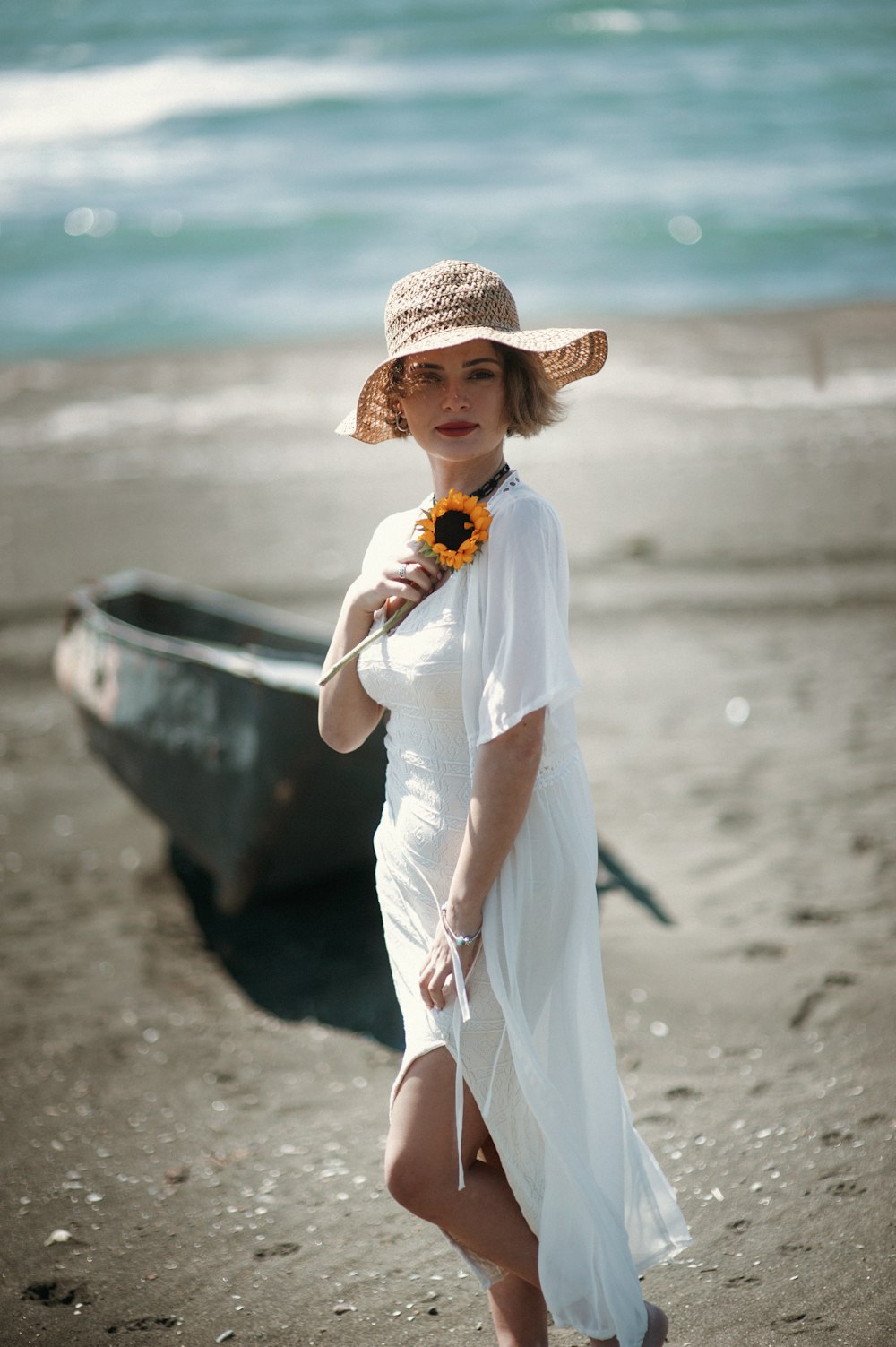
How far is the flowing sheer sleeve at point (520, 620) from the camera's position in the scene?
2318mm

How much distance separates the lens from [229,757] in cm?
509

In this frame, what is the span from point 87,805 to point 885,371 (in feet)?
31.5

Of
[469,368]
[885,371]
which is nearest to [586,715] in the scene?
[469,368]

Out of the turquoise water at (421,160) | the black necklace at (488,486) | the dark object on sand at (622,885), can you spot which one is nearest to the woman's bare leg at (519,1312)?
the black necklace at (488,486)

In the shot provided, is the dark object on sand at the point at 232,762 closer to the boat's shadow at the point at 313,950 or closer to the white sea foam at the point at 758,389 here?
the boat's shadow at the point at 313,950

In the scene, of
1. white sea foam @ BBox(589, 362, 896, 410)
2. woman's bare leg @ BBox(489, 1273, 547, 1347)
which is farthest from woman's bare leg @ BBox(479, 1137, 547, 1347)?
white sea foam @ BBox(589, 362, 896, 410)

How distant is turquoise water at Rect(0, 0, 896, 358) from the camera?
20.4 metres

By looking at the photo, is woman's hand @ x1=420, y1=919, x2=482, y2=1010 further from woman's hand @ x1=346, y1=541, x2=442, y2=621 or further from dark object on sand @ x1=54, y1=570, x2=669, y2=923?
dark object on sand @ x1=54, y1=570, x2=669, y2=923

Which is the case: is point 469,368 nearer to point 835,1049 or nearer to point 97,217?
point 835,1049

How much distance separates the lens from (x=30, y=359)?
58.6 feet

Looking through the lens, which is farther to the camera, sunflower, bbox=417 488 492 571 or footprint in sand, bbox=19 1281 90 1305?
footprint in sand, bbox=19 1281 90 1305

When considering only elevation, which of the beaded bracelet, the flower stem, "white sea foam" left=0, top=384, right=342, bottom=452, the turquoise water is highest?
the turquoise water

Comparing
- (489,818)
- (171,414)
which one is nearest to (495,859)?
(489,818)

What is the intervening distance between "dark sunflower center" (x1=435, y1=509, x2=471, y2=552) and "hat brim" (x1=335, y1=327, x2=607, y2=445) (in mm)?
308
